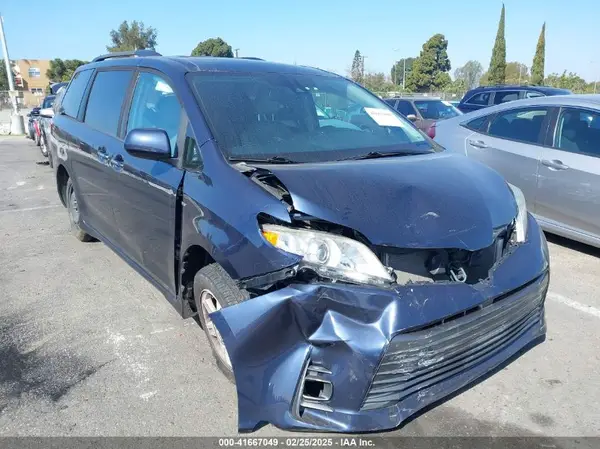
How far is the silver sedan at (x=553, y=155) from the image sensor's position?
15.8 ft

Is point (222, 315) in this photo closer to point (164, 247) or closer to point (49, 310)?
point (164, 247)

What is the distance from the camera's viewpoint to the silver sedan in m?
4.81

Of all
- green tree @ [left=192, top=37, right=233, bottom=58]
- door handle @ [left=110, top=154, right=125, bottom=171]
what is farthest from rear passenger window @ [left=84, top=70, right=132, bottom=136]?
green tree @ [left=192, top=37, right=233, bottom=58]

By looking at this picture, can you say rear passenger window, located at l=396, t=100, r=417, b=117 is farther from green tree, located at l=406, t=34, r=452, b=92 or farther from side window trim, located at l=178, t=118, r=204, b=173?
green tree, located at l=406, t=34, r=452, b=92

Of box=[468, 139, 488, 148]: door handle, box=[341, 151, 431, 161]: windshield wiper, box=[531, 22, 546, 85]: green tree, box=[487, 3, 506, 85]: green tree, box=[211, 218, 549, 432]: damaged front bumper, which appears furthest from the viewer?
box=[531, 22, 546, 85]: green tree

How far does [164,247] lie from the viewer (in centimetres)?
318

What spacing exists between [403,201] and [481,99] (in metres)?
13.1

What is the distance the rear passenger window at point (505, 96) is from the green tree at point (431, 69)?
47.1 m

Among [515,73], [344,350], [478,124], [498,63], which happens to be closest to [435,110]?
[478,124]

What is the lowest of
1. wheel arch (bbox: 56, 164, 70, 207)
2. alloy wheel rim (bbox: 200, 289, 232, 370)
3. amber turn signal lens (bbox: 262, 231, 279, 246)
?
alloy wheel rim (bbox: 200, 289, 232, 370)

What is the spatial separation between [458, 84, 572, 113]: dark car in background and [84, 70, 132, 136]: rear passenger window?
10745mm

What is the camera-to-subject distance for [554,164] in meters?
5.05

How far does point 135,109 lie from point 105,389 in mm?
1970

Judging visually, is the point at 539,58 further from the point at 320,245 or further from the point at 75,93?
the point at 320,245
